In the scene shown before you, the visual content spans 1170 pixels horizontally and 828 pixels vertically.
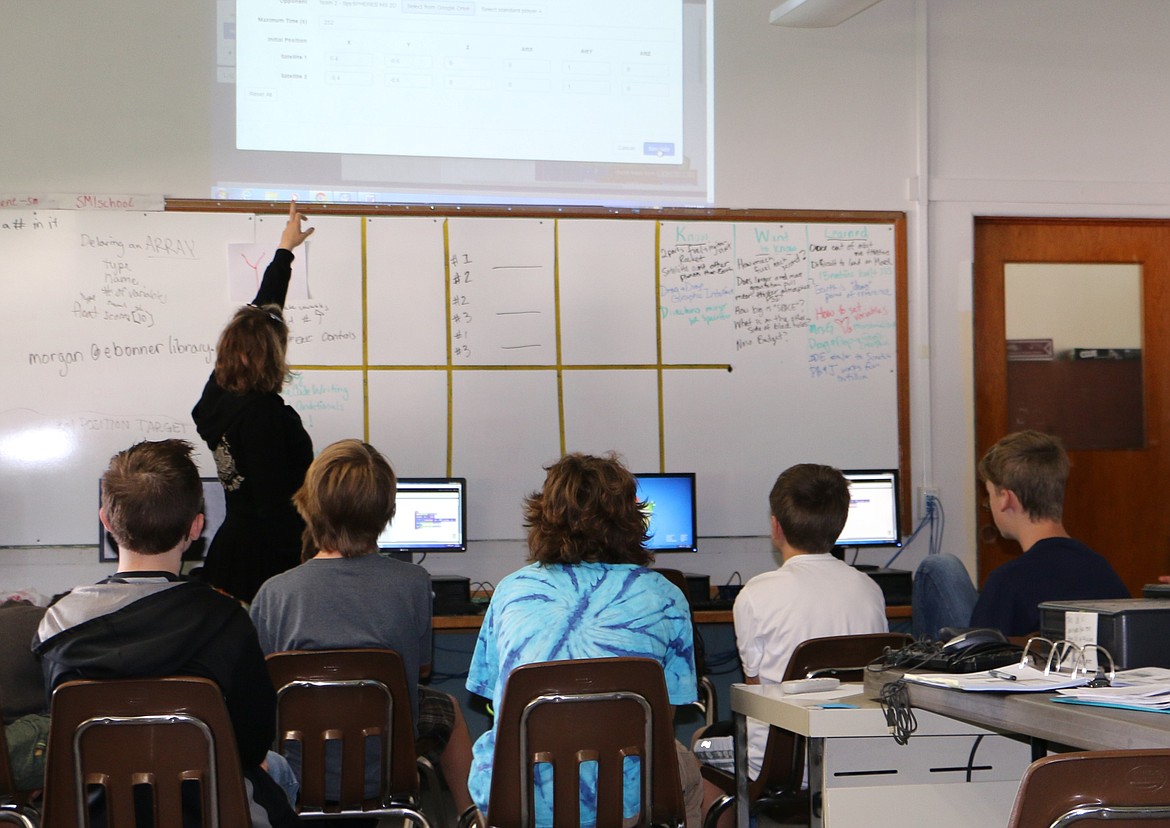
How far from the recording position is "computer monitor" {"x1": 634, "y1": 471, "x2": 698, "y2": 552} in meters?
4.36

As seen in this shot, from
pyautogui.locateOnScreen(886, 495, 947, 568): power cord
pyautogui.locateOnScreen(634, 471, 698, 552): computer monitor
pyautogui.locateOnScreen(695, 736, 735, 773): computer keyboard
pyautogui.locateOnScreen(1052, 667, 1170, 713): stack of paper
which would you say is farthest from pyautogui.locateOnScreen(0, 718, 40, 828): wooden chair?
pyautogui.locateOnScreen(886, 495, 947, 568): power cord

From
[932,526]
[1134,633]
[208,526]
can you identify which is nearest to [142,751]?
[1134,633]

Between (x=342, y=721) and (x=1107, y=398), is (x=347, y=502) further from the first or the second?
(x=1107, y=398)

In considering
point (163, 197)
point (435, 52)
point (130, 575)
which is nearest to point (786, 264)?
point (435, 52)

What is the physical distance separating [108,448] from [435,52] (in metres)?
1.96

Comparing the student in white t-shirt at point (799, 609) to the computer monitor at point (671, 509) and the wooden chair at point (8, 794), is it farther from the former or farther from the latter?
the computer monitor at point (671, 509)

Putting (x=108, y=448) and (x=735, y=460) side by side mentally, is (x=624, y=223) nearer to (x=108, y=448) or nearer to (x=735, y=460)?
(x=735, y=460)

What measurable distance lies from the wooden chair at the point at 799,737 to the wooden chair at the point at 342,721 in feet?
2.40

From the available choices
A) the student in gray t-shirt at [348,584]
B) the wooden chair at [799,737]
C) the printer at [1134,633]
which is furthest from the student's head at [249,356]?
the printer at [1134,633]

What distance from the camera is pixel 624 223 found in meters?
4.64

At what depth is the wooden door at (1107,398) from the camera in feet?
16.1

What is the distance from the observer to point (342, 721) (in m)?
2.34

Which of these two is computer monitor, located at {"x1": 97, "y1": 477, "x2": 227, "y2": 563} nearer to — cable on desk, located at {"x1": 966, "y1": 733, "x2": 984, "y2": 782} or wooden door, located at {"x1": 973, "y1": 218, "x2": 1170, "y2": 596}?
cable on desk, located at {"x1": 966, "y1": 733, "x2": 984, "y2": 782}

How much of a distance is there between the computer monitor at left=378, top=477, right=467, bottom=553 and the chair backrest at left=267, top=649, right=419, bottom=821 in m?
1.89
